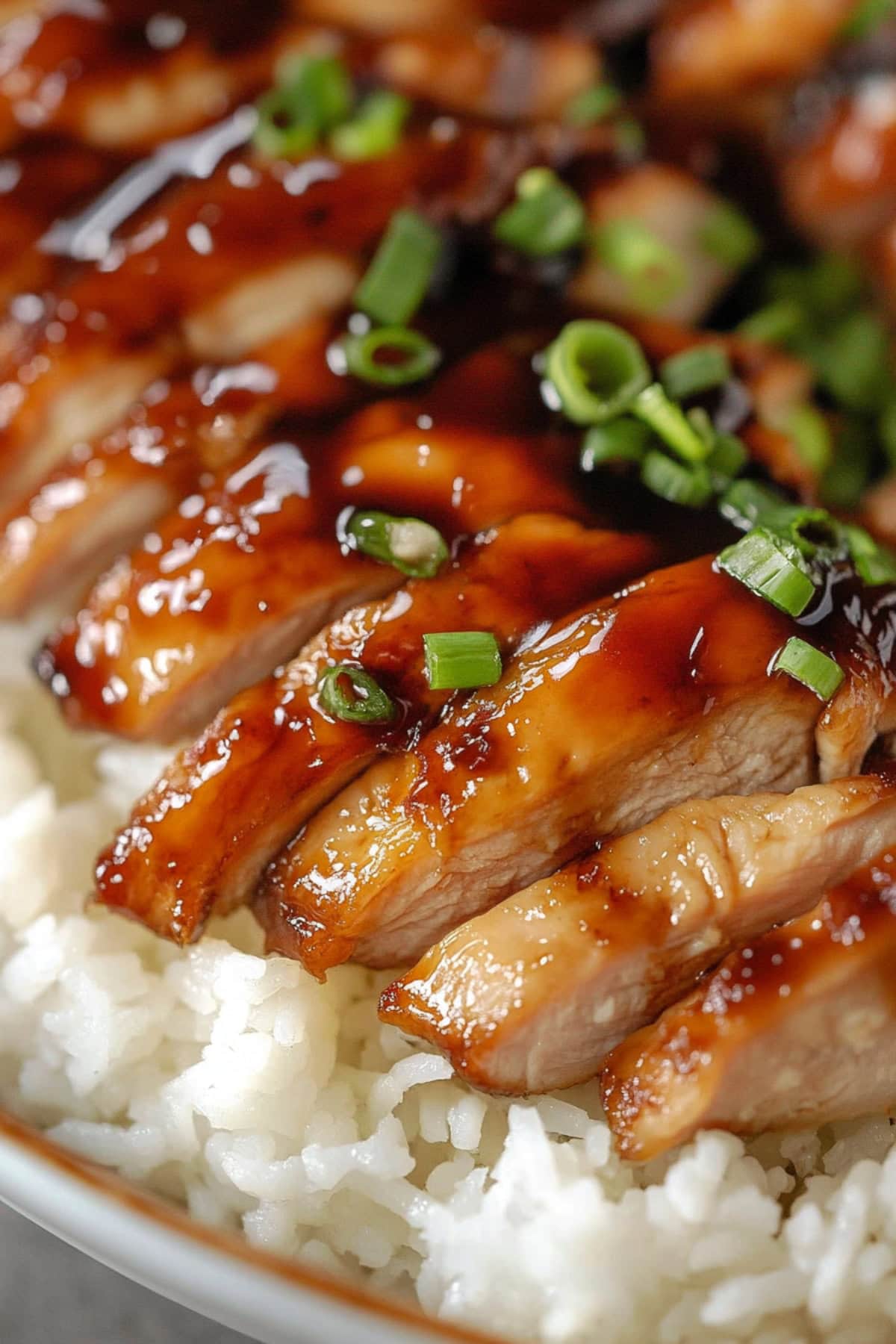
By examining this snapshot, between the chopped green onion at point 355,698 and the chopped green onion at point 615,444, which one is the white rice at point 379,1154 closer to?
the chopped green onion at point 355,698

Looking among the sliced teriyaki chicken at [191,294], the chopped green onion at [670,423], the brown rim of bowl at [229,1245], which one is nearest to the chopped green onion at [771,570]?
the chopped green onion at [670,423]

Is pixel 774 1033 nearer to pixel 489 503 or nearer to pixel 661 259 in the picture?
pixel 489 503

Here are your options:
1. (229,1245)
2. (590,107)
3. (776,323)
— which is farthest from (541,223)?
(229,1245)

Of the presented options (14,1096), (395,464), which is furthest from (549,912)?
(14,1096)

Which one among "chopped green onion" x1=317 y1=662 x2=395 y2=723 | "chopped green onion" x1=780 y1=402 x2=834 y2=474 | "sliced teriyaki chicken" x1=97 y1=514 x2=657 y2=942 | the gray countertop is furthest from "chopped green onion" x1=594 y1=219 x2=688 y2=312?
the gray countertop

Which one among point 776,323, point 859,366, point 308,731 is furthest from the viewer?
point 859,366
